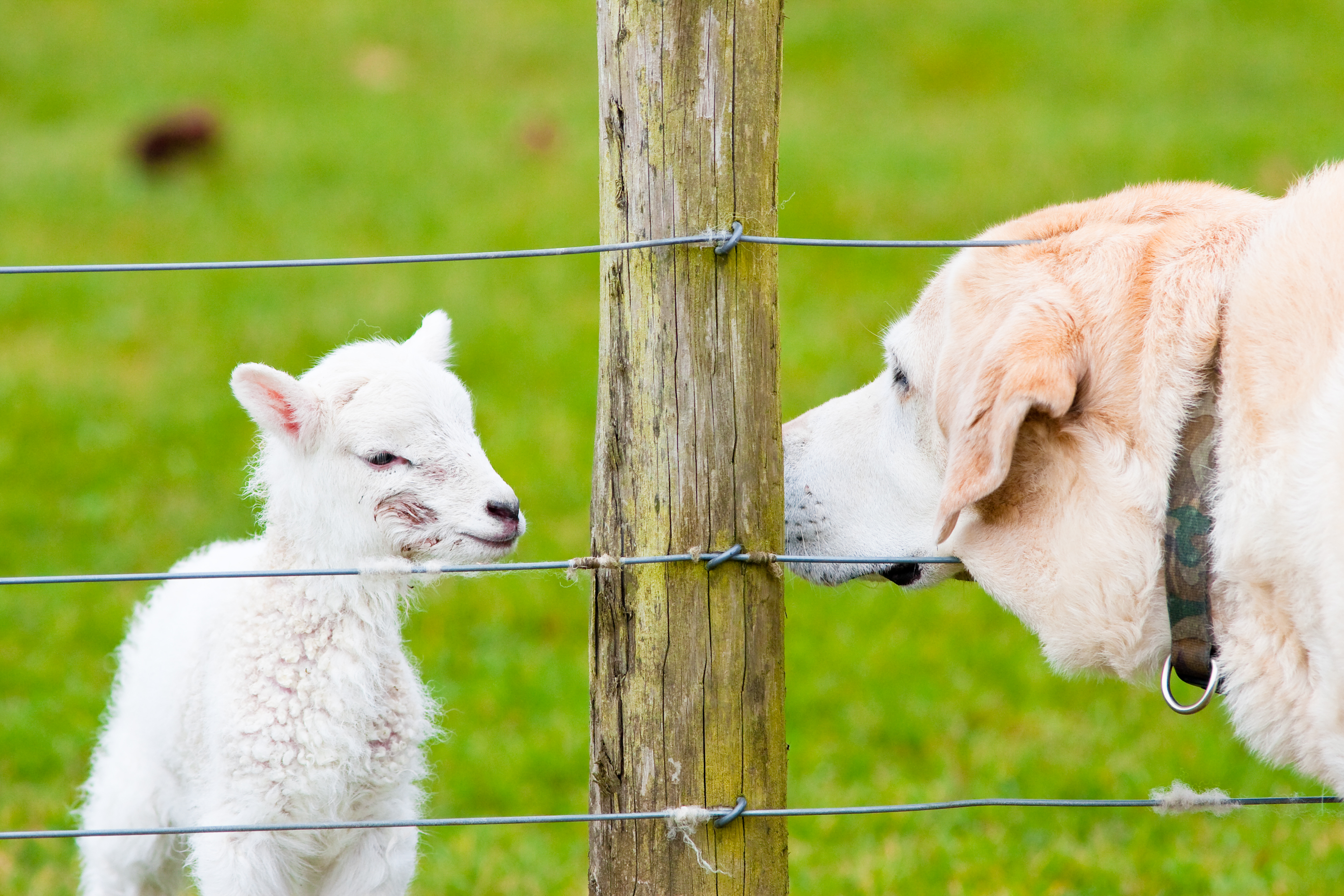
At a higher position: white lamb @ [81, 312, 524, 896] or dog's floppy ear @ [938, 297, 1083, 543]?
dog's floppy ear @ [938, 297, 1083, 543]

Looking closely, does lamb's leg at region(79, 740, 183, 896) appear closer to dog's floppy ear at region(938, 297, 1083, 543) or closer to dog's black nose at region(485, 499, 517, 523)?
dog's black nose at region(485, 499, 517, 523)

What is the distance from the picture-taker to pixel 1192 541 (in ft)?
7.27

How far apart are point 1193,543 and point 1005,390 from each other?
16.8 inches

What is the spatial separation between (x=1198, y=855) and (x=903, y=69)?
13.0 meters

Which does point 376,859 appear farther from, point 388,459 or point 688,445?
point 688,445

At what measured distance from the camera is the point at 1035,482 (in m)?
2.47

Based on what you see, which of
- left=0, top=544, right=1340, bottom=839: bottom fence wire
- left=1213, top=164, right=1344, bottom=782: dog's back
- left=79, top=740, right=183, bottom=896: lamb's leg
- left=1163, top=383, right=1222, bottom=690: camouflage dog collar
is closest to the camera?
left=1213, top=164, right=1344, bottom=782: dog's back

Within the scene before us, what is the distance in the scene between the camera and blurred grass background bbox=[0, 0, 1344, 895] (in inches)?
190

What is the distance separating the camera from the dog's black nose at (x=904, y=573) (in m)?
2.82

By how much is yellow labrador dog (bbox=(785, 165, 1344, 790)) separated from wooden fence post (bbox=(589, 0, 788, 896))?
43 centimetres

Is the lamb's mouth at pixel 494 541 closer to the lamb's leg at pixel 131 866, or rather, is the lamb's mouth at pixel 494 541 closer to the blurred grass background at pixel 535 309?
the lamb's leg at pixel 131 866

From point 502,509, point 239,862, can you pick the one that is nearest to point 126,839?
point 239,862

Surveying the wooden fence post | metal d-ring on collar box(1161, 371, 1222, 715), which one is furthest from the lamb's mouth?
metal d-ring on collar box(1161, 371, 1222, 715)

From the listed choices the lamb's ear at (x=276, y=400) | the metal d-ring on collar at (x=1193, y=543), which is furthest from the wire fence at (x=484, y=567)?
the metal d-ring on collar at (x=1193, y=543)
